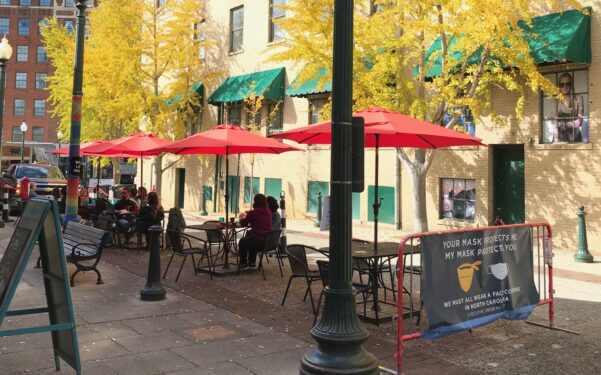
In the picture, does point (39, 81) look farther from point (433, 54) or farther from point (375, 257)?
point (375, 257)

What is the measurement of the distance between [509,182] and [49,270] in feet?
43.9

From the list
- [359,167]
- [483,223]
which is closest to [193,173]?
[483,223]

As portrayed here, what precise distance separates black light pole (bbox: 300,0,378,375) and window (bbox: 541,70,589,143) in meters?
11.1

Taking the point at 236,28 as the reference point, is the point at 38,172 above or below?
below

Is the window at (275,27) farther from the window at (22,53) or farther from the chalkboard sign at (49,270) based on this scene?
the window at (22,53)

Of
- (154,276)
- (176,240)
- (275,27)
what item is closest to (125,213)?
(176,240)

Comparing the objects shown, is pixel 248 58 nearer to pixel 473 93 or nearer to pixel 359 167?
pixel 473 93

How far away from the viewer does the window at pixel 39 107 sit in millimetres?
66188

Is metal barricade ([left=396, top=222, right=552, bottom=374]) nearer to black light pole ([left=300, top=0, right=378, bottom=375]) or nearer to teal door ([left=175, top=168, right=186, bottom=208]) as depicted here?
black light pole ([left=300, top=0, right=378, bottom=375])

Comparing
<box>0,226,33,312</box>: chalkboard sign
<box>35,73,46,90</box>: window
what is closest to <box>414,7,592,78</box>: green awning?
<box>0,226,33,312</box>: chalkboard sign

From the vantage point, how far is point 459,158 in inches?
634

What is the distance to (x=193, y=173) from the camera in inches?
1077

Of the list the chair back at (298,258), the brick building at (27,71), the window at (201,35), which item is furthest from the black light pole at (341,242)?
the brick building at (27,71)

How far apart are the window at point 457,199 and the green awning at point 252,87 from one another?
825 cm
